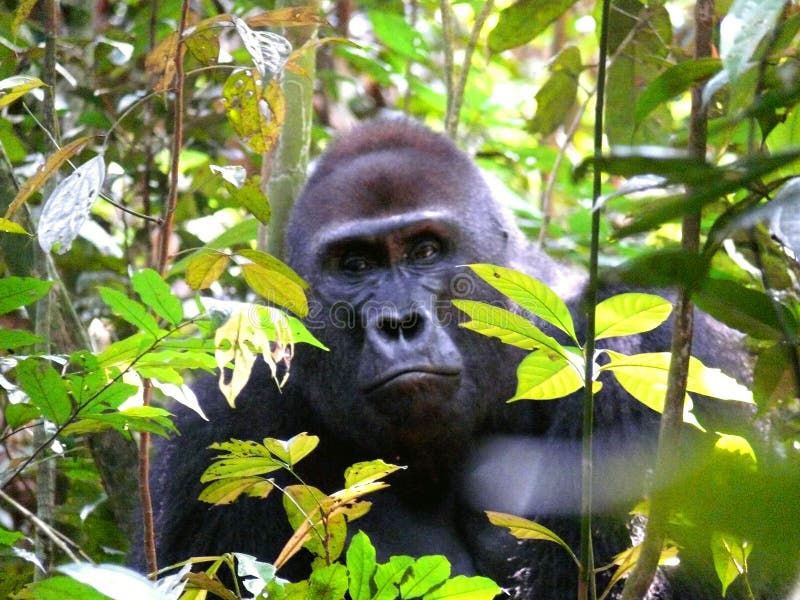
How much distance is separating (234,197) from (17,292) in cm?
58

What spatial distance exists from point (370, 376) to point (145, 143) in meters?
1.84

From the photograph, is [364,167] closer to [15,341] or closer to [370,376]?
[370,376]

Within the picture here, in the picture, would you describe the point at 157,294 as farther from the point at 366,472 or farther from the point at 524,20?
the point at 524,20

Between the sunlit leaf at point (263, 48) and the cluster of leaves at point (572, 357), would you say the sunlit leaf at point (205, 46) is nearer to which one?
the sunlit leaf at point (263, 48)

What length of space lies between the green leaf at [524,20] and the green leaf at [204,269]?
1892 mm

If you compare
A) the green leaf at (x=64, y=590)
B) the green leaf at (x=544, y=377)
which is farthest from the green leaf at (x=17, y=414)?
the green leaf at (x=544, y=377)

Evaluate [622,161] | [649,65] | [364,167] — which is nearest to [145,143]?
[364,167]

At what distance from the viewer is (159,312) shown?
80.3 inches

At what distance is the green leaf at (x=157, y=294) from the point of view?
6.48 feet

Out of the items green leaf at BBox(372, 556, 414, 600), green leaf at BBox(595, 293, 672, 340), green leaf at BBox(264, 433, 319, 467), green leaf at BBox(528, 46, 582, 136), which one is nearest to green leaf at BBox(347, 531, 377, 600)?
green leaf at BBox(372, 556, 414, 600)

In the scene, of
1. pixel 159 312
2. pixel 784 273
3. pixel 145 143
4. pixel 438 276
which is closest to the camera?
pixel 159 312

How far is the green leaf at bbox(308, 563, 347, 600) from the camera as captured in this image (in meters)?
1.72

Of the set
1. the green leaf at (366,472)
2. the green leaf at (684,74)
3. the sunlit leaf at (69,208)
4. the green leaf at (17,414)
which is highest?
the green leaf at (684,74)

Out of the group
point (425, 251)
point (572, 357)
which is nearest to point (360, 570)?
point (572, 357)
